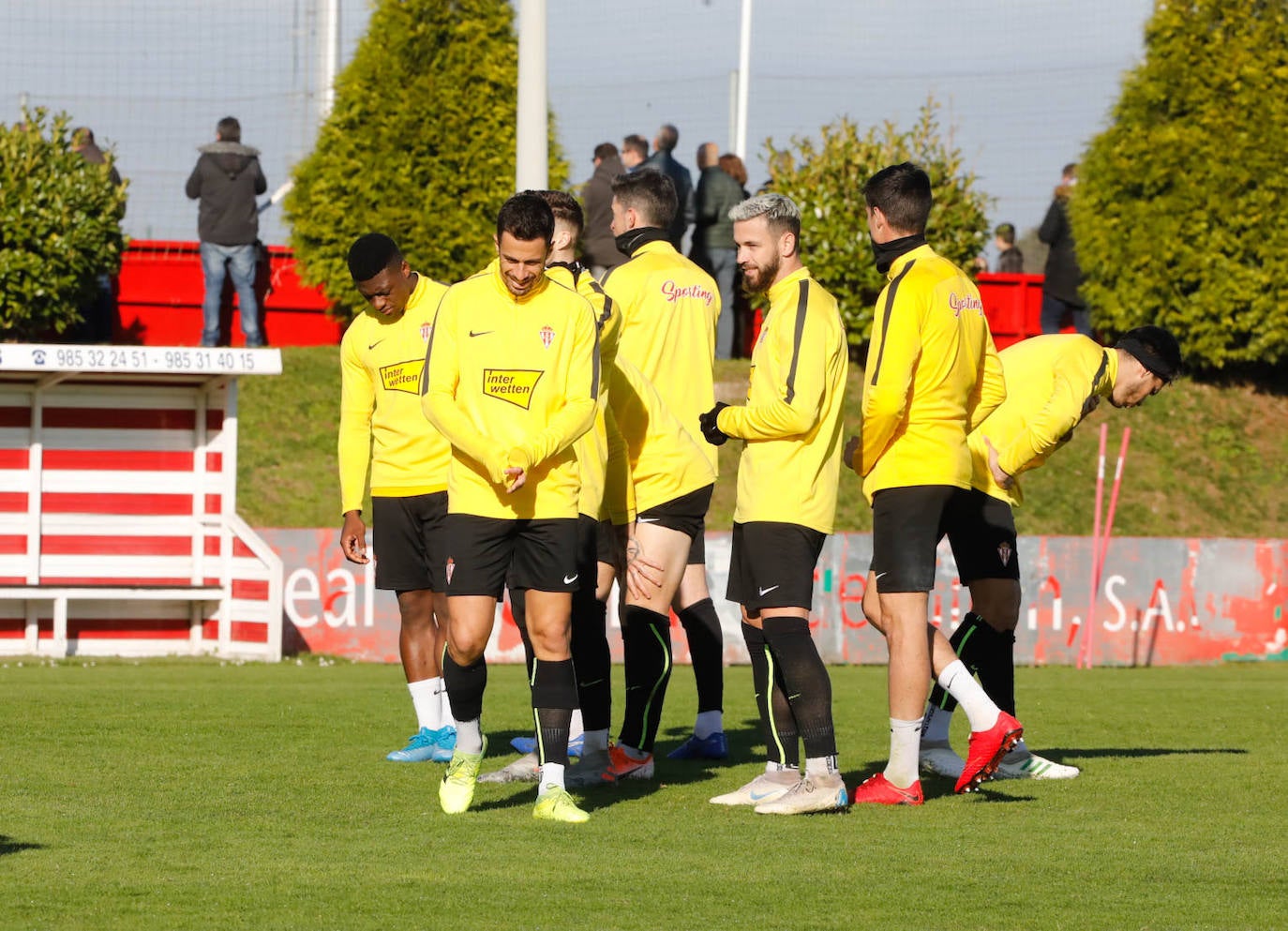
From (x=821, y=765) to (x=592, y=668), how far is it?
46.0 inches

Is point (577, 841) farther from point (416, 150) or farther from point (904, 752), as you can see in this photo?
point (416, 150)

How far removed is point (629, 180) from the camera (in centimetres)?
780

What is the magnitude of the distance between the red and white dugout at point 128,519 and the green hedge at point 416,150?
15.9ft

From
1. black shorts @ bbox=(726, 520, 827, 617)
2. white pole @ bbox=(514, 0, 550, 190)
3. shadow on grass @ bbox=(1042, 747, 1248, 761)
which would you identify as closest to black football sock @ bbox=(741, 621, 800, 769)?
black shorts @ bbox=(726, 520, 827, 617)

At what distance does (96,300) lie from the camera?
18422 millimetres

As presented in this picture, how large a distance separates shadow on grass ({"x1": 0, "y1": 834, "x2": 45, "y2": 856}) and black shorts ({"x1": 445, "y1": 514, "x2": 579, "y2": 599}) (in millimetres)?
1635

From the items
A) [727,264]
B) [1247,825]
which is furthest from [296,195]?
[1247,825]

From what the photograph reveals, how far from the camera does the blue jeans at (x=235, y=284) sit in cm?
1892

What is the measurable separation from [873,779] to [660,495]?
4.67 feet

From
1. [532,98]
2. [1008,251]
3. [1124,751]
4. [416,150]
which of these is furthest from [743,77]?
[1124,751]

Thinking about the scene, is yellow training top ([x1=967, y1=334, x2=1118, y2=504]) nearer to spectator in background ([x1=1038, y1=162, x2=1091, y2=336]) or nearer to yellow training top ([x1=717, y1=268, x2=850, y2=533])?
yellow training top ([x1=717, y1=268, x2=850, y2=533])

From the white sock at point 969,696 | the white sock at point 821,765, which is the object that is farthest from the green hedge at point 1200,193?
the white sock at point 821,765

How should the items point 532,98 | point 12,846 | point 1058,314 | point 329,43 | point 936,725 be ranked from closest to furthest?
1. point 12,846
2. point 936,725
3. point 532,98
4. point 1058,314
5. point 329,43

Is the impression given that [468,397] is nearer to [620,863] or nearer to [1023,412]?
[620,863]
